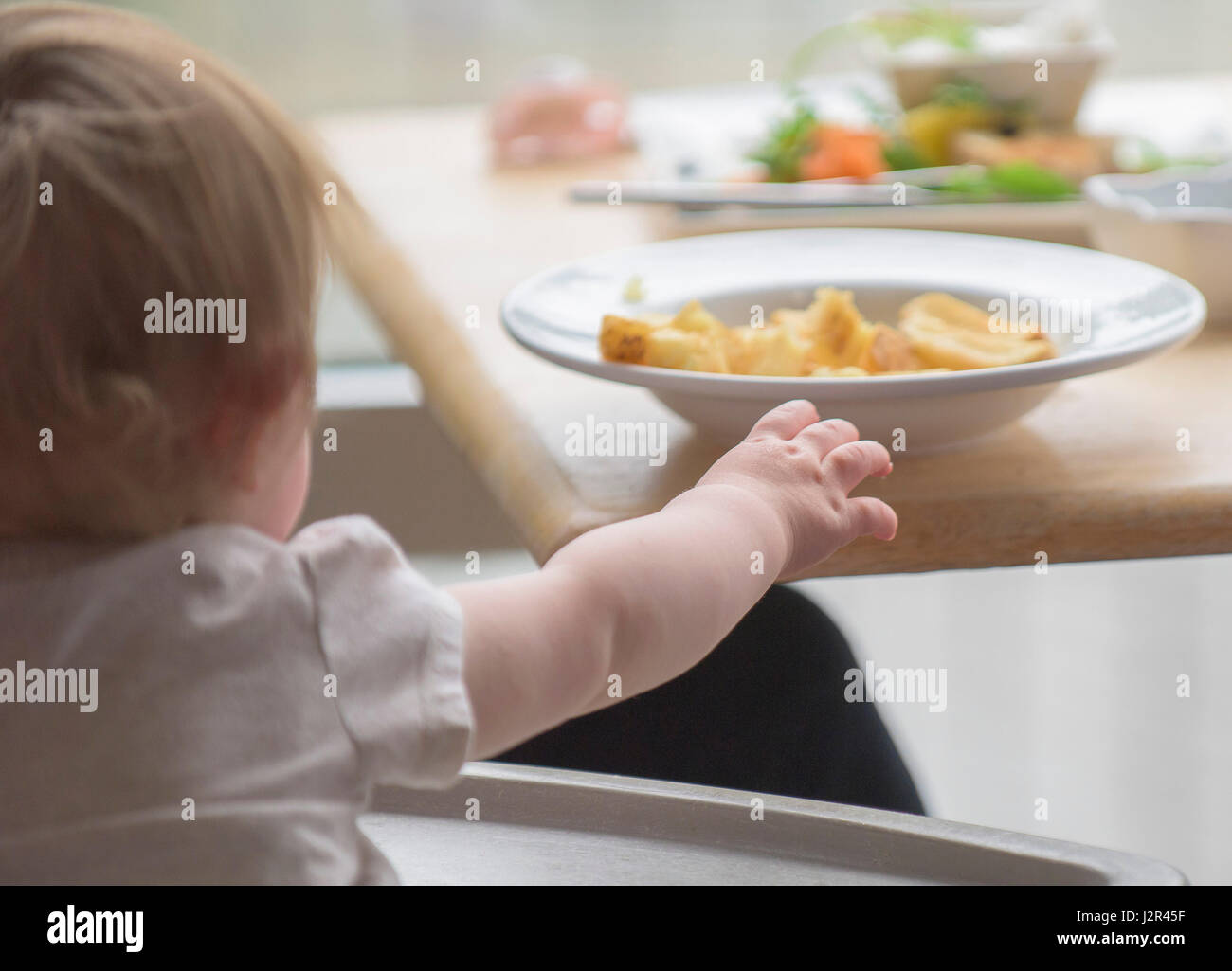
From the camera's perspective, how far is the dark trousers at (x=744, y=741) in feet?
2.78

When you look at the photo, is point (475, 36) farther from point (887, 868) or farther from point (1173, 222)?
point (887, 868)

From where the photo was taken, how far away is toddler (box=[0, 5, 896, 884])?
0.46 metres

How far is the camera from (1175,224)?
0.89 meters

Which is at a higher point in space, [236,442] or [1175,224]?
[1175,224]

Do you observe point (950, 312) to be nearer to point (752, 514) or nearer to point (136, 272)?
point (752, 514)

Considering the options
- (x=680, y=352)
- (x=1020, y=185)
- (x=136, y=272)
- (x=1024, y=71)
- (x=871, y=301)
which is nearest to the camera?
(x=136, y=272)

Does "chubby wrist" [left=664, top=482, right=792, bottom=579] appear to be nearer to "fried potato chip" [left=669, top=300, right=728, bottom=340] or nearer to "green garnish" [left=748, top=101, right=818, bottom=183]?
"fried potato chip" [left=669, top=300, right=728, bottom=340]

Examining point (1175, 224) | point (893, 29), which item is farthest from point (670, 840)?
point (893, 29)

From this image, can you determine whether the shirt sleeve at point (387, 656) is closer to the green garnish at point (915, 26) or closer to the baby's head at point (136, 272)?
the baby's head at point (136, 272)

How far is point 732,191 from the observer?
112cm

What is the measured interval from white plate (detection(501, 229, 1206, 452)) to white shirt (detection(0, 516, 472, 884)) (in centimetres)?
25

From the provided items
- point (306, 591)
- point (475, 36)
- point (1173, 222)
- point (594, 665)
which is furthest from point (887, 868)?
point (475, 36)

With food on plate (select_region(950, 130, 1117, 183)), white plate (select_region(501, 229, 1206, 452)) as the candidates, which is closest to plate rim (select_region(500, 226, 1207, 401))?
white plate (select_region(501, 229, 1206, 452))

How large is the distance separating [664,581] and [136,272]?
0.24 m
